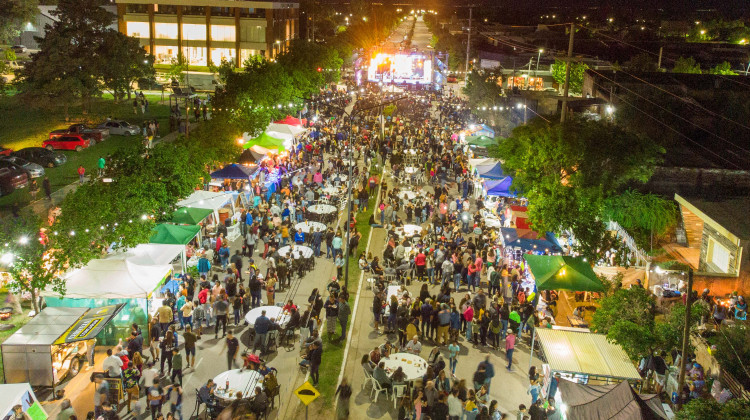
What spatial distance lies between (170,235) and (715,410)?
1547 cm

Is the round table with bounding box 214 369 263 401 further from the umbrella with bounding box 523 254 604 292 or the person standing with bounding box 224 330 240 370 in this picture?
the umbrella with bounding box 523 254 604 292

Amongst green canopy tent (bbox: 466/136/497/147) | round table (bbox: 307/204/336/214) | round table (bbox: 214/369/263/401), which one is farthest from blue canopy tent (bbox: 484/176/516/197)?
round table (bbox: 214/369/263/401)

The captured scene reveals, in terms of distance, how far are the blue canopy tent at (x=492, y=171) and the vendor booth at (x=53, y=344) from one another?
17.0 meters

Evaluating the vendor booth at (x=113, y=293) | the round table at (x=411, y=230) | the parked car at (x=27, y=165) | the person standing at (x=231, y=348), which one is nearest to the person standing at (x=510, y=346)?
the person standing at (x=231, y=348)

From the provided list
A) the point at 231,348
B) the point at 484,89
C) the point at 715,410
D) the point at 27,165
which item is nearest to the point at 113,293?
the point at 231,348

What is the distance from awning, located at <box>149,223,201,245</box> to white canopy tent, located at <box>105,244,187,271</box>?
1.53 ft

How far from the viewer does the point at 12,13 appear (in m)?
40.7

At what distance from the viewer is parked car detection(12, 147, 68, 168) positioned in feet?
112

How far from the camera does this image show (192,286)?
1848 centimetres

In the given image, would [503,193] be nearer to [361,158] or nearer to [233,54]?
[361,158]

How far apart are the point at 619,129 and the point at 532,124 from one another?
4.52m

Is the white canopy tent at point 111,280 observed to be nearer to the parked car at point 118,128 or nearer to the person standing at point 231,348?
the person standing at point 231,348

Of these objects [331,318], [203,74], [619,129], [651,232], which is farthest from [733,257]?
[203,74]

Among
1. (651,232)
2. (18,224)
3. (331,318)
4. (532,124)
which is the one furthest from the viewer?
(532,124)
